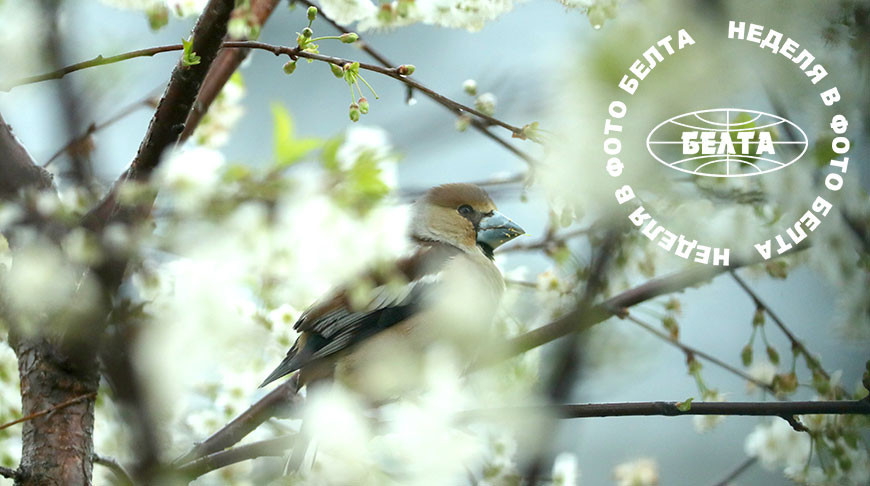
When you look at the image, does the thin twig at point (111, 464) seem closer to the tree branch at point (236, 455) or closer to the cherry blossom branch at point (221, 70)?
the tree branch at point (236, 455)

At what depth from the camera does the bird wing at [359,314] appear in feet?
3.51

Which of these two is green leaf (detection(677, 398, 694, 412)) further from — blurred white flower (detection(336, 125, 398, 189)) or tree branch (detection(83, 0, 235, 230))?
tree branch (detection(83, 0, 235, 230))

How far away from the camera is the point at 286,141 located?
0.72 metres

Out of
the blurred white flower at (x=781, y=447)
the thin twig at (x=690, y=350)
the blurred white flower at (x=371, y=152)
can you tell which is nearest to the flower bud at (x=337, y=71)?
the blurred white flower at (x=371, y=152)

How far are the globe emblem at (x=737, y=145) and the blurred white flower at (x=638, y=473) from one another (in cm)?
34

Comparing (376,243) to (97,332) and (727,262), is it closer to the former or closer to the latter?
(97,332)

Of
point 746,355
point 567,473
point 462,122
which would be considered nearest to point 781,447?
point 746,355

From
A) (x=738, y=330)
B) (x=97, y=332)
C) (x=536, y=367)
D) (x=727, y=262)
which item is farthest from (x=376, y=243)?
(x=738, y=330)

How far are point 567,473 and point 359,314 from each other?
0.31 m

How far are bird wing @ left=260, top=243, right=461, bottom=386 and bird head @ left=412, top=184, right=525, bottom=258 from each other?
0.13 meters

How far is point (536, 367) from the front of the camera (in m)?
0.96

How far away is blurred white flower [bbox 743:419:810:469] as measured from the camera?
1.16 meters

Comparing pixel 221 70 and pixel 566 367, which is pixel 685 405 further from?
pixel 221 70

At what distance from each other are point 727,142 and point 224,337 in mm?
523
